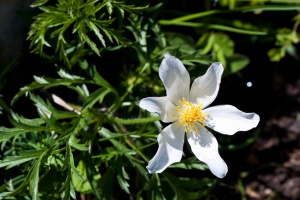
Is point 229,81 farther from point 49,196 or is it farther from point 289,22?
point 49,196

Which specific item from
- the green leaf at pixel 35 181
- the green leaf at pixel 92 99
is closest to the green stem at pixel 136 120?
the green leaf at pixel 92 99

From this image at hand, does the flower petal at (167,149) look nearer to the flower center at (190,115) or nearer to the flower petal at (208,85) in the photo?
the flower center at (190,115)

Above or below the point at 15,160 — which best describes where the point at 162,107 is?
above

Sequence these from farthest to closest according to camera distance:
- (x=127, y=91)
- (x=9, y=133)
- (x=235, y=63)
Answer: (x=235, y=63), (x=127, y=91), (x=9, y=133)

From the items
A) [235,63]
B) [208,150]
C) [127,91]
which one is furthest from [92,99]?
[235,63]

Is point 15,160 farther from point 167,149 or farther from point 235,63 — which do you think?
point 235,63

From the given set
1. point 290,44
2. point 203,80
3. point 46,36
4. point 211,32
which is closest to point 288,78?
point 290,44

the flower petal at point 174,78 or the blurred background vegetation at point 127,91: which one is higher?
the flower petal at point 174,78
